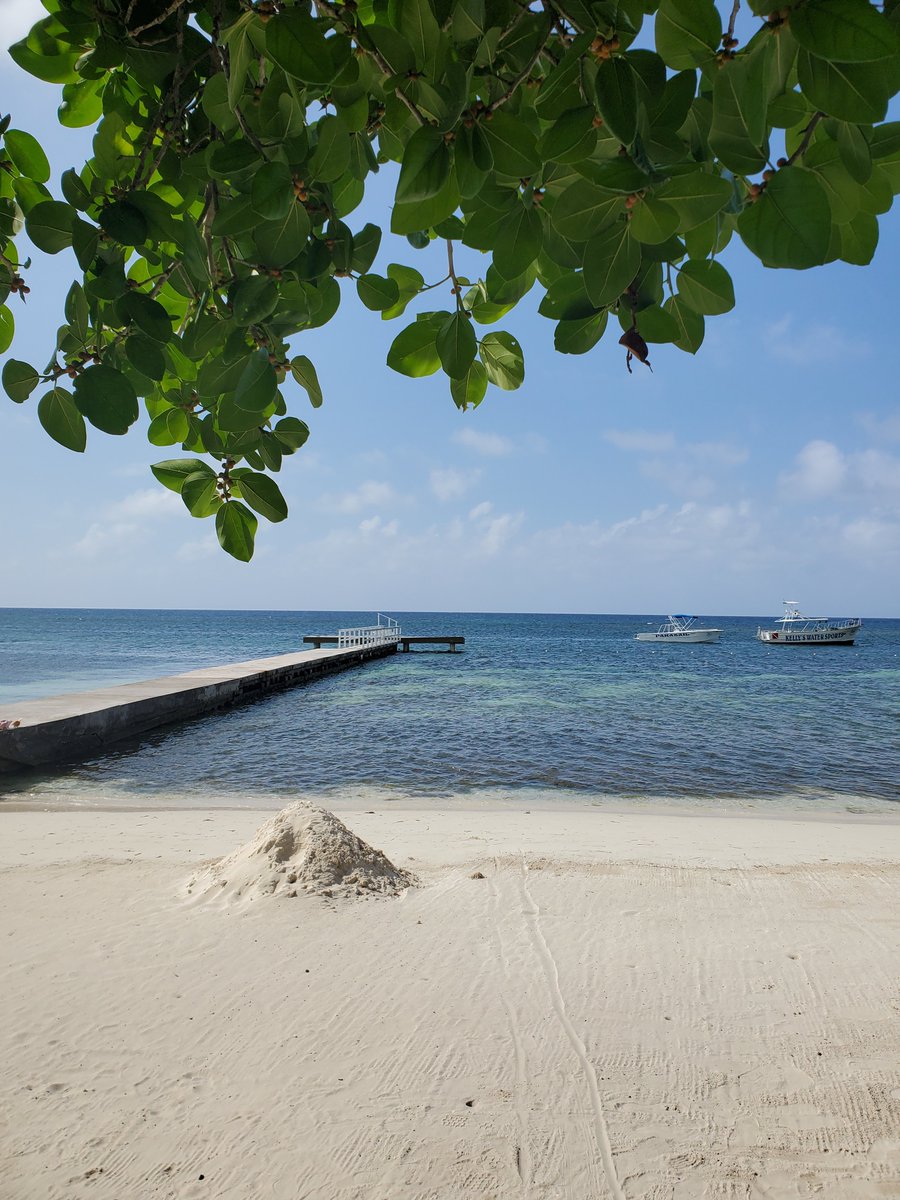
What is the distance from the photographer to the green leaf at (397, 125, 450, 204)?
0.69m

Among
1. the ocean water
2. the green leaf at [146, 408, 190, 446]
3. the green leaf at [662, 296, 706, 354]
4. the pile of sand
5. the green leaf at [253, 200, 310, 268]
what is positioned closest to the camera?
the green leaf at [253, 200, 310, 268]

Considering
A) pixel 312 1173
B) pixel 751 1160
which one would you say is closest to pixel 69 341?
pixel 312 1173

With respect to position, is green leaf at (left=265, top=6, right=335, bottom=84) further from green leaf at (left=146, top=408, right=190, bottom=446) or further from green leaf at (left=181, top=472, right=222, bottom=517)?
green leaf at (left=146, top=408, right=190, bottom=446)

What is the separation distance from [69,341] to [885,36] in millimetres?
889

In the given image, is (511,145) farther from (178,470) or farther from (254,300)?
(178,470)

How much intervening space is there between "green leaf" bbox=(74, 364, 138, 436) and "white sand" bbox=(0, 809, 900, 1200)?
2037mm

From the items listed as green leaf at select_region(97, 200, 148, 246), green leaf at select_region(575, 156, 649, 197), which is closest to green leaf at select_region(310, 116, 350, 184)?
green leaf at select_region(97, 200, 148, 246)

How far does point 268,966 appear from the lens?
3.09 metres

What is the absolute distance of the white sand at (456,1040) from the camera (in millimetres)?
1974

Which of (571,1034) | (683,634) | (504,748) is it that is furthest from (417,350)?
(683,634)

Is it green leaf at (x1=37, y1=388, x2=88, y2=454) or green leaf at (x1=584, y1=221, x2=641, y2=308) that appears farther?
green leaf at (x1=37, y1=388, x2=88, y2=454)

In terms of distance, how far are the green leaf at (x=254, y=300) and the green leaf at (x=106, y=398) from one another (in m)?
0.16

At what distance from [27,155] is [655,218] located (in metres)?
0.87

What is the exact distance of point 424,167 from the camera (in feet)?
2.31
